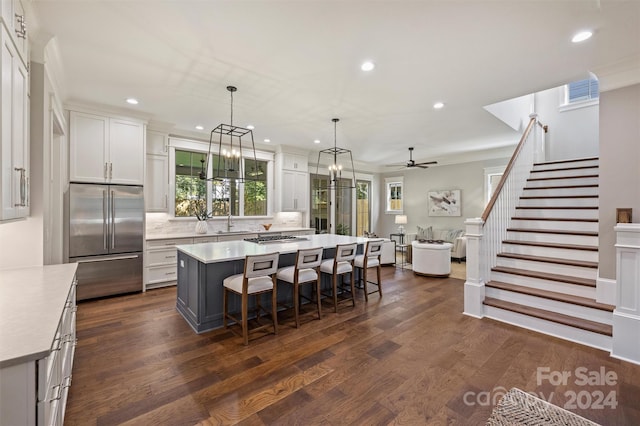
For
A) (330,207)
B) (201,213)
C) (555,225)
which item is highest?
(330,207)

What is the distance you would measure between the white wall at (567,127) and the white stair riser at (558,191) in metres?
1.75

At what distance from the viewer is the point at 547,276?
353cm

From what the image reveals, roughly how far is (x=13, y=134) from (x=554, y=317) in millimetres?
4997

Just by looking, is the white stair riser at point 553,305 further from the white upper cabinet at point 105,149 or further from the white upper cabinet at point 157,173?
the white upper cabinet at point 105,149

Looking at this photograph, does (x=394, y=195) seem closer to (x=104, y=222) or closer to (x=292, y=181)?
(x=292, y=181)

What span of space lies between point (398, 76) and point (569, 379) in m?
3.31

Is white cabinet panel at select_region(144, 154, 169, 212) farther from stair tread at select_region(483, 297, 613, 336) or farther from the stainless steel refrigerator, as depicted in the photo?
stair tread at select_region(483, 297, 613, 336)

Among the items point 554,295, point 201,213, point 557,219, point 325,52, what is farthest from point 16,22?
point 557,219

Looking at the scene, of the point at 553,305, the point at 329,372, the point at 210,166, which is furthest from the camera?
the point at 210,166

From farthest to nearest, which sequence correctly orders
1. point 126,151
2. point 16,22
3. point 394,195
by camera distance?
point 394,195 → point 126,151 → point 16,22

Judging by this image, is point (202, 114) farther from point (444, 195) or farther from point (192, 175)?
point (444, 195)

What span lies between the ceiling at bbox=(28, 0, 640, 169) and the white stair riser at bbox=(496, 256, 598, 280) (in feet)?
7.30

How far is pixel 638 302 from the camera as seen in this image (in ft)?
8.52

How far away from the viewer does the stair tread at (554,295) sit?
301cm
